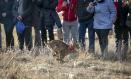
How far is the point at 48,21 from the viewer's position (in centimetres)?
1098

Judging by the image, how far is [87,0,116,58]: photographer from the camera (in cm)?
1023

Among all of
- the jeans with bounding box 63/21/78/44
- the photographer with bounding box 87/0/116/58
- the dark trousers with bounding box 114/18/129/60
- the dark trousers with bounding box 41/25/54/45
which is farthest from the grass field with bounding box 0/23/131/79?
the jeans with bounding box 63/21/78/44

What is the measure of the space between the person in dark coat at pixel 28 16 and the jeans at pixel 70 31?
80 cm

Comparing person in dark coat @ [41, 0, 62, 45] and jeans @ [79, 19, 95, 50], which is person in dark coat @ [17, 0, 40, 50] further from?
jeans @ [79, 19, 95, 50]

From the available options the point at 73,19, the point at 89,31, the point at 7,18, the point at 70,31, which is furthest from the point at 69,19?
the point at 7,18

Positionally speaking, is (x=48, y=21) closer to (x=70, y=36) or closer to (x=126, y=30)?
(x=70, y=36)

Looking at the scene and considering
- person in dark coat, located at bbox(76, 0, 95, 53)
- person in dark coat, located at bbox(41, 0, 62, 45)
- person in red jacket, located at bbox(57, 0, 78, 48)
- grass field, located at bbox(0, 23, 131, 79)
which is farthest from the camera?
person in red jacket, located at bbox(57, 0, 78, 48)

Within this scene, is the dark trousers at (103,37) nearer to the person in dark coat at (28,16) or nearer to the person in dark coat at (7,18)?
the person in dark coat at (28,16)

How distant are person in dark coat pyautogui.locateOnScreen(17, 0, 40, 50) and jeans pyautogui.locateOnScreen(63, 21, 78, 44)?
0.80 meters

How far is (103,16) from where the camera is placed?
1032 centimetres

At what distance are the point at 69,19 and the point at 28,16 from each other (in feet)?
3.83

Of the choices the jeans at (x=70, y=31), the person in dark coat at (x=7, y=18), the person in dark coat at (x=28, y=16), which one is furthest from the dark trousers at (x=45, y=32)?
the person in dark coat at (x=7, y=18)

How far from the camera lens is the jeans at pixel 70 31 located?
11369 mm

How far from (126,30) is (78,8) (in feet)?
4.82
